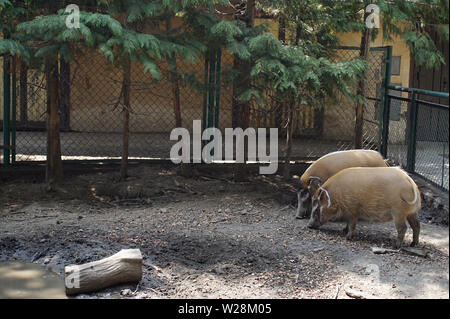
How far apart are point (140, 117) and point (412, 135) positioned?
549 centimetres

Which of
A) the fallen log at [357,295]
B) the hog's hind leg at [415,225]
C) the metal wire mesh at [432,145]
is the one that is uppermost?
the metal wire mesh at [432,145]

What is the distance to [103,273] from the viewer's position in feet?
16.6

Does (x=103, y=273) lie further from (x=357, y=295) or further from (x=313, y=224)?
(x=313, y=224)

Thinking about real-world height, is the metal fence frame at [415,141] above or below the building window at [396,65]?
below

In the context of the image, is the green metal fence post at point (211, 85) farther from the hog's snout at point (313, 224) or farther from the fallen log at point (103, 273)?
the fallen log at point (103, 273)

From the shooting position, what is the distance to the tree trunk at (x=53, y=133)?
816 centimetres

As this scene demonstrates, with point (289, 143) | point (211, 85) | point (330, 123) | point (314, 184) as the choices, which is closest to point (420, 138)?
point (289, 143)

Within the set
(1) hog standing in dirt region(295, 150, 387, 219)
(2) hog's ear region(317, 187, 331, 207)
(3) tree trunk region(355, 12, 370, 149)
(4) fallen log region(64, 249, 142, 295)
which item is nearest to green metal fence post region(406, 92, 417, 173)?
(1) hog standing in dirt region(295, 150, 387, 219)

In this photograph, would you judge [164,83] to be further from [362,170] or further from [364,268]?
[364,268]

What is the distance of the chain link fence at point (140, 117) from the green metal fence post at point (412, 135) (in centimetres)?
191

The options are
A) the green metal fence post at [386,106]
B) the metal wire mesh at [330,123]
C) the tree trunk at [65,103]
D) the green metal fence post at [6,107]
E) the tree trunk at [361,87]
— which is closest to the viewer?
the green metal fence post at [6,107]

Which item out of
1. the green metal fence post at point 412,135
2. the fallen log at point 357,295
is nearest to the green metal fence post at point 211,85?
the green metal fence post at point 412,135

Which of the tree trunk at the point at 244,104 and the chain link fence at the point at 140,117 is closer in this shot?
the tree trunk at the point at 244,104
